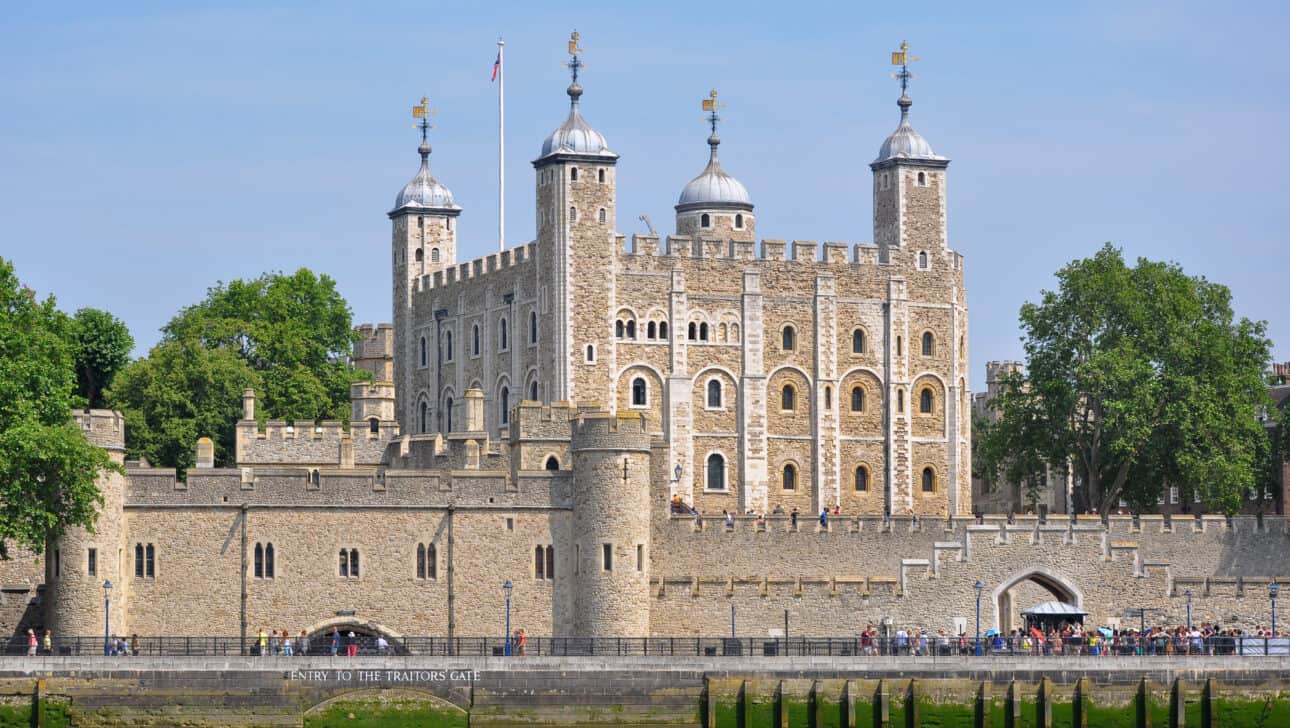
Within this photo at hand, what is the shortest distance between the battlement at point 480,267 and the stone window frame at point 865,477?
12176 mm

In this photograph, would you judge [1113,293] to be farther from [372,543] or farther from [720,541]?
[372,543]

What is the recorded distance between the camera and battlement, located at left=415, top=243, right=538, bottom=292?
104m

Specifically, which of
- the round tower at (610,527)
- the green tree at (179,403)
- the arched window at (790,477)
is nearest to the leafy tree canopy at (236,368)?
the green tree at (179,403)

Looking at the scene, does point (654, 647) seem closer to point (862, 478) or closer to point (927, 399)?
point (862, 478)

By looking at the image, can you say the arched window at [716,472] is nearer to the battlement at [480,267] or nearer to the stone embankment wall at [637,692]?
the battlement at [480,267]

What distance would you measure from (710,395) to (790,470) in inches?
142

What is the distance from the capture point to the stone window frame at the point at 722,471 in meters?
103

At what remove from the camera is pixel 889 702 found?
71.9 metres

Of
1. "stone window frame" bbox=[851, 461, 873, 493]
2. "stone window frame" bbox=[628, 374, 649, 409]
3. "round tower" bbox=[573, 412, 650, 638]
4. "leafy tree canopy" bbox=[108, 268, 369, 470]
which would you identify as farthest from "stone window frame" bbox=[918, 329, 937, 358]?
"round tower" bbox=[573, 412, 650, 638]

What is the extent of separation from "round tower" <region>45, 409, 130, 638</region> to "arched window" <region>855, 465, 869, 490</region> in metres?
33.6

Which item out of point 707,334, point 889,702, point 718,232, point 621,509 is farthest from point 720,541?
point 718,232

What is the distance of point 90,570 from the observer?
76438 mm

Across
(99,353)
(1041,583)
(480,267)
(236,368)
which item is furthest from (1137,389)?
(99,353)

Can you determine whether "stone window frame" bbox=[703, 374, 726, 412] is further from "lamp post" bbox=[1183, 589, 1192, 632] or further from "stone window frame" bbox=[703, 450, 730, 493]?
"lamp post" bbox=[1183, 589, 1192, 632]
